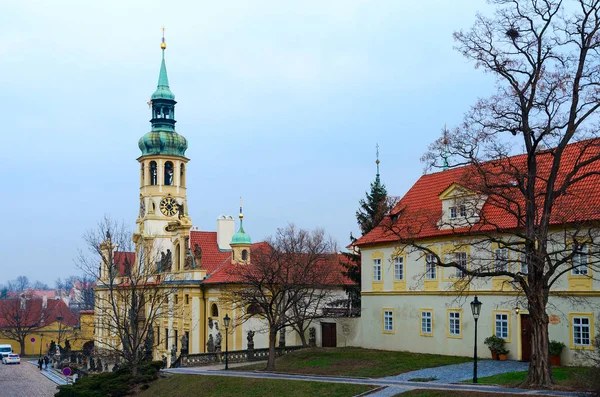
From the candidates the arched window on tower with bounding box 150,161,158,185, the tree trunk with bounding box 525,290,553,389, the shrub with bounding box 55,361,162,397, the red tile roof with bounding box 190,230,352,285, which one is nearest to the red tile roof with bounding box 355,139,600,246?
the tree trunk with bounding box 525,290,553,389

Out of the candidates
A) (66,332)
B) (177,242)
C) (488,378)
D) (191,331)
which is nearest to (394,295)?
(488,378)

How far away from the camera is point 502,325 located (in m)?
35.2

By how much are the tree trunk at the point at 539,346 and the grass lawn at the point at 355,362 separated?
856 cm

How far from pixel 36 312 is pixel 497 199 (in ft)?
267

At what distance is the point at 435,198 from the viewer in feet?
136

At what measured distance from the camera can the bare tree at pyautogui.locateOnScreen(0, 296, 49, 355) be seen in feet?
299

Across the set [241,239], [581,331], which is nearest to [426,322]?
[581,331]

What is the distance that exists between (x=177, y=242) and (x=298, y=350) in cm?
2055

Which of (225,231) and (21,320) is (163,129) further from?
(21,320)

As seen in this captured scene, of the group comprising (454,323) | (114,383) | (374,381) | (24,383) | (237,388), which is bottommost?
(24,383)

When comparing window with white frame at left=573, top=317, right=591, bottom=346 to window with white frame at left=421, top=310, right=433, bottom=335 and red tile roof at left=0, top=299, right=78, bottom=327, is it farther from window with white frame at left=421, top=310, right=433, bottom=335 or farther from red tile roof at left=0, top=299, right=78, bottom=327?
red tile roof at left=0, top=299, right=78, bottom=327

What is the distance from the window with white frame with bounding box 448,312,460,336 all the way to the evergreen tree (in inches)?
476

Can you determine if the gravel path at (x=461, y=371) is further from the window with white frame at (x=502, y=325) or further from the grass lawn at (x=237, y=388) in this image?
the grass lawn at (x=237, y=388)

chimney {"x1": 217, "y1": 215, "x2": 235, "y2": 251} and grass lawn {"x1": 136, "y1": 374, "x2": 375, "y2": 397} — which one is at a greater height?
chimney {"x1": 217, "y1": 215, "x2": 235, "y2": 251}
